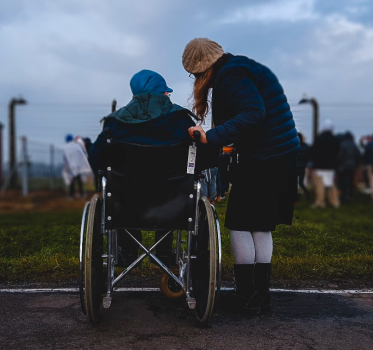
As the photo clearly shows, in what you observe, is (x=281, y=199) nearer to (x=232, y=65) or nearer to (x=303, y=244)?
(x=232, y=65)

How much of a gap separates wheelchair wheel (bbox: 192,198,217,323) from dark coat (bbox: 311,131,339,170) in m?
9.40

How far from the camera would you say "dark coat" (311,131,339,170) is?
1256 cm

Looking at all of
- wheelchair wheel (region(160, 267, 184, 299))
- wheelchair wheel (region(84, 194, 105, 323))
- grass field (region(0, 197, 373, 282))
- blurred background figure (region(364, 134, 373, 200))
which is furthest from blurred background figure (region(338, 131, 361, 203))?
wheelchair wheel (region(84, 194, 105, 323))

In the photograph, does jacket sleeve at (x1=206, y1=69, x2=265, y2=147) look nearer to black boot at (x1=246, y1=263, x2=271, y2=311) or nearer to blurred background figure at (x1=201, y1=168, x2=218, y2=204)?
blurred background figure at (x1=201, y1=168, x2=218, y2=204)

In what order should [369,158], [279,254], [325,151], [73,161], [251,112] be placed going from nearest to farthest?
[251,112] < [279,254] < [325,151] < [369,158] < [73,161]

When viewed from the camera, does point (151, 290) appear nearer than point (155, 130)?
No

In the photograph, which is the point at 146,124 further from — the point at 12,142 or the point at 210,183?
the point at 12,142

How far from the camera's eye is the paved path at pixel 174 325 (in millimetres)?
3197

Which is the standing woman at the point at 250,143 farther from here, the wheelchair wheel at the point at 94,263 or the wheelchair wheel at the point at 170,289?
the wheelchair wheel at the point at 94,263

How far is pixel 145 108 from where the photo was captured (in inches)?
136

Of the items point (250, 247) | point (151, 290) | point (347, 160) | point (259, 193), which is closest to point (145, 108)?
point (259, 193)

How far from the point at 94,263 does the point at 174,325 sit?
629 mm

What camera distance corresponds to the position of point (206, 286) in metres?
3.50

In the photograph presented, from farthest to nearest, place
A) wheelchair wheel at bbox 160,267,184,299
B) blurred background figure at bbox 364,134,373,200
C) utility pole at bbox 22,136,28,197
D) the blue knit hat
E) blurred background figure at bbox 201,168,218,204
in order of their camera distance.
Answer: utility pole at bbox 22,136,28,197
blurred background figure at bbox 364,134,373,200
blurred background figure at bbox 201,168,218,204
wheelchair wheel at bbox 160,267,184,299
the blue knit hat
